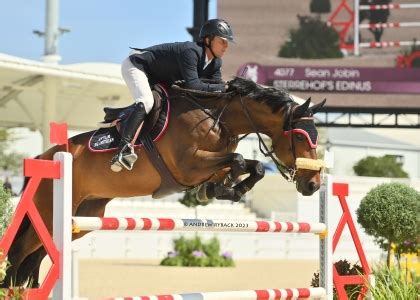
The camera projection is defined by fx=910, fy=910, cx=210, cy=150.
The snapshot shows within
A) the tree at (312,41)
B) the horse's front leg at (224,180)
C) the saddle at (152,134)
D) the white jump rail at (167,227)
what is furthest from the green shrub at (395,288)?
the tree at (312,41)

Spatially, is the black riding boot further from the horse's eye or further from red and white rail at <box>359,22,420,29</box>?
red and white rail at <box>359,22,420,29</box>

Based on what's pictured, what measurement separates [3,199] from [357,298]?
9.23ft

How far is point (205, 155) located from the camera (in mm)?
6129

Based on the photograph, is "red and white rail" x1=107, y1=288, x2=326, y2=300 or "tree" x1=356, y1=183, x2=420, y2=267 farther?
"tree" x1=356, y1=183, x2=420, y2=267

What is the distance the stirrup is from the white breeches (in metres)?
0.33

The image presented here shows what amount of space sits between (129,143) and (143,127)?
9.6 inches

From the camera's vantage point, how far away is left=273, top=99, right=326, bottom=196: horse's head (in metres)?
6.03

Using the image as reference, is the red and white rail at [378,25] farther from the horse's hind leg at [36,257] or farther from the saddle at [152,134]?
the horse's hind leg at [36,257]

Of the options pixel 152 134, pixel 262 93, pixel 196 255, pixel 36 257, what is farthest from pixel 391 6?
pixel 36 257

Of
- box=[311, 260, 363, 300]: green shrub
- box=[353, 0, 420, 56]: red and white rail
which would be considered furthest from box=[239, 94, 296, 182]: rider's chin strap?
box=[353, 0, 420, 56]: red and white rail

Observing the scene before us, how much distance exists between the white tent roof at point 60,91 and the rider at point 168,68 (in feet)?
33.6

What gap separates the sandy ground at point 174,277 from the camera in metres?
11.0

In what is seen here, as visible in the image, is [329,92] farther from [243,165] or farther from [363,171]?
[243,165]

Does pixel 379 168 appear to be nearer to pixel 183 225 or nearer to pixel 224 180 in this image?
pixel 224 180
